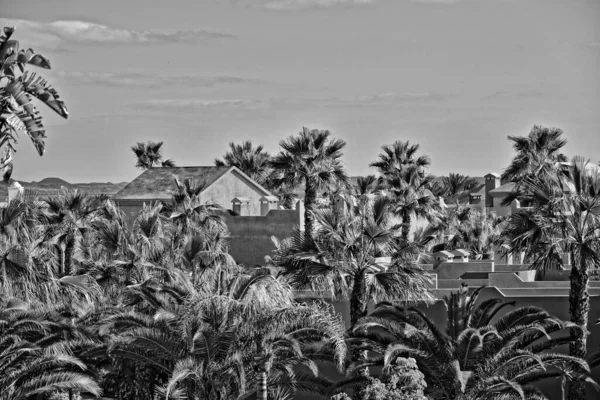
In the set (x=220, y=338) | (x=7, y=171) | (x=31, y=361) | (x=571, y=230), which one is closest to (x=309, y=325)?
(x=220, y=338)

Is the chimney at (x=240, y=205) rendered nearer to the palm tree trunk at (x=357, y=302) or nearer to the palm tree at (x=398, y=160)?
the palm tree at (x=398, y=160)

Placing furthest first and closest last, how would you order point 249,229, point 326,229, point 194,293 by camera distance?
point 249,229 < point 326,229 < point 194,293

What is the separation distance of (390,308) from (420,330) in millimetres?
1533

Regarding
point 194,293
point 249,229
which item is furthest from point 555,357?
point 249,229

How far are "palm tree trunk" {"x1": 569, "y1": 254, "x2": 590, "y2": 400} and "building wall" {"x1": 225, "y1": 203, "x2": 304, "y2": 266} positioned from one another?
994 inches

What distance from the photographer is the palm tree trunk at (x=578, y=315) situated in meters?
22.9

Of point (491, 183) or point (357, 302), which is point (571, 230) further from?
point (491, 183)

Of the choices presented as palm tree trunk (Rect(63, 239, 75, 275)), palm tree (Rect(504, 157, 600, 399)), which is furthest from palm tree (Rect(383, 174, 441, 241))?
palm tree (Rect(504, 157, 600, 399))

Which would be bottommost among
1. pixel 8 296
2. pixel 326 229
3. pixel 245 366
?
pixel 245 366

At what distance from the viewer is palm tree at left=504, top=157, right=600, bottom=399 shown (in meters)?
23.0

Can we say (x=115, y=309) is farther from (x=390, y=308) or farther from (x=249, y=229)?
(x=249, y=229)

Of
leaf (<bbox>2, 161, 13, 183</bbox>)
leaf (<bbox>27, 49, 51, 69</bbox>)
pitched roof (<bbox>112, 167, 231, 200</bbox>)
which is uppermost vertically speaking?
pitched roof (<bbox>112, 167, 231, 200</bbox>)

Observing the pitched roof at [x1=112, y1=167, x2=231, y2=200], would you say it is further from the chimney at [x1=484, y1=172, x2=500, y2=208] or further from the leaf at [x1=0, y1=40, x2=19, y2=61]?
the leaf at [x1=0, y1=40, x2=19, y2=61]

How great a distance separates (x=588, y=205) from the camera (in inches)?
914
